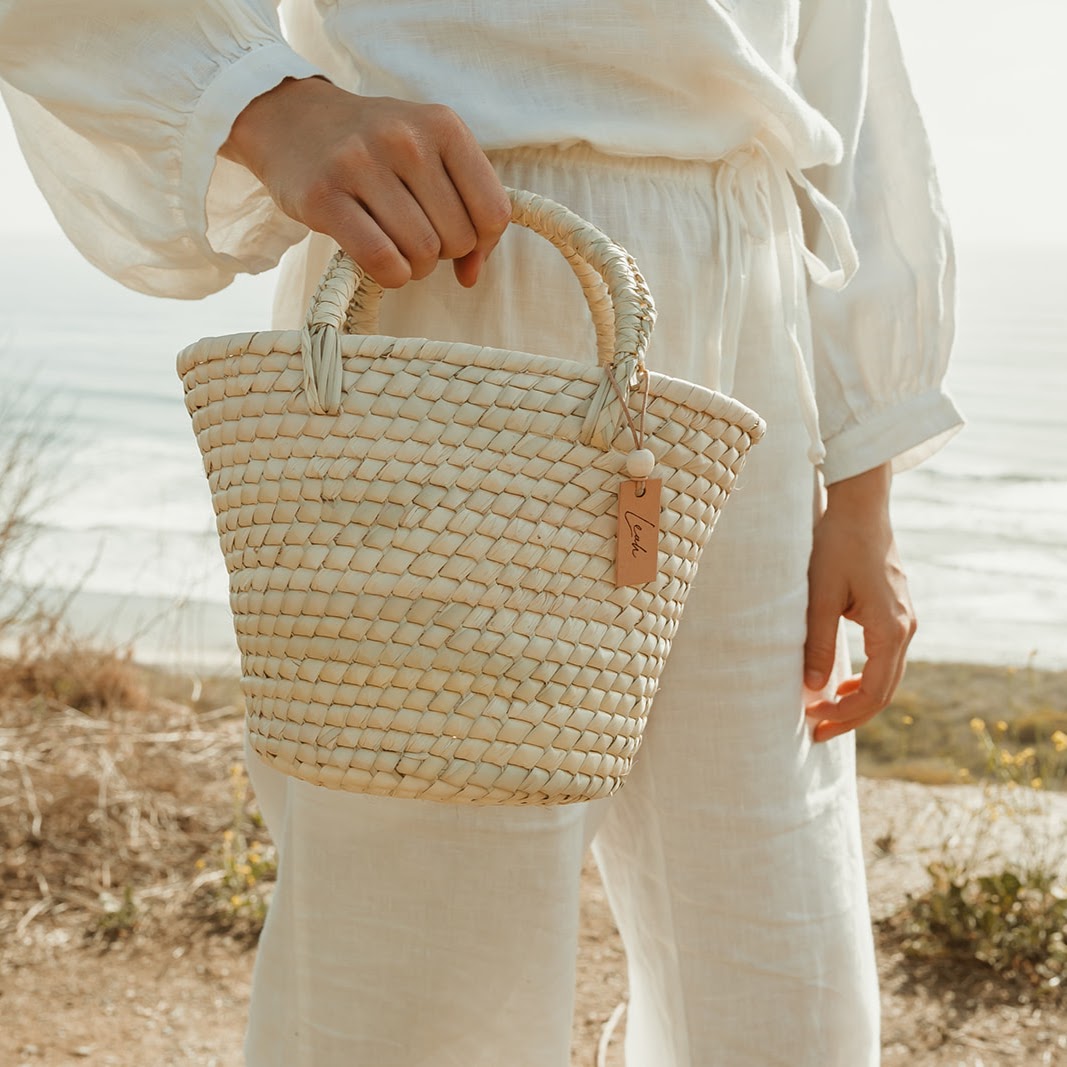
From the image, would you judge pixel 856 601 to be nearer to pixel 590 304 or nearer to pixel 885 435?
pixel 885 435

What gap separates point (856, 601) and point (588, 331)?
15.4 inches

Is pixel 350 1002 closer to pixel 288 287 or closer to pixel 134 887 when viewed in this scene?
pixel 288 287

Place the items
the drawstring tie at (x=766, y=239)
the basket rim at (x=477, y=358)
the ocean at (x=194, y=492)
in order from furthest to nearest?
the ocean at (x=194, y=492) → the drawstring tie at (x=766, y=239) → the basket rim at (x=477, y=358)

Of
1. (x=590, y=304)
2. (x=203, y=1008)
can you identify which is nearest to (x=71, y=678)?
(x=203, y=1008)

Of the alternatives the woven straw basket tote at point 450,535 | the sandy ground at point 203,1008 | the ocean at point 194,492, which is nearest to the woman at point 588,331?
the woven straw basket tote at point 450,535

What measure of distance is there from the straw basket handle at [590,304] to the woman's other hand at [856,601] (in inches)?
15.5

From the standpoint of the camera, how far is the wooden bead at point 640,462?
787mm

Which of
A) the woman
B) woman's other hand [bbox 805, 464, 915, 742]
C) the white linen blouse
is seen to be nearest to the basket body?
the woman

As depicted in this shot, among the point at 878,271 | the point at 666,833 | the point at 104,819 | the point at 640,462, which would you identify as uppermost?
the point at 878,271

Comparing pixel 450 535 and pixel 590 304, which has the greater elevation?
pixel 590 304

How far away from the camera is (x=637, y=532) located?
32.1 inches

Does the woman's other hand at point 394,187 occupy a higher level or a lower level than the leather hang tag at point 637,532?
higher

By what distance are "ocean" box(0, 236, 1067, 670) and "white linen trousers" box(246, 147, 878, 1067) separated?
136cm

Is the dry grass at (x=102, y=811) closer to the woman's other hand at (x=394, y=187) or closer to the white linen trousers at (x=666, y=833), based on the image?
the white linen trousers at (x=666, y=833)
